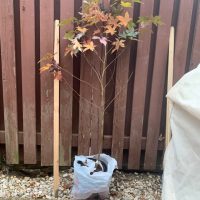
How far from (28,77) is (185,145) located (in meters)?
1.62

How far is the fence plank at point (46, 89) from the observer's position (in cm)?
269

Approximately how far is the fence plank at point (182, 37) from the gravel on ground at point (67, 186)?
1.06m

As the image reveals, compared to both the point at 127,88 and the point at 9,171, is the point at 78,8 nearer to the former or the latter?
the point at 127,88

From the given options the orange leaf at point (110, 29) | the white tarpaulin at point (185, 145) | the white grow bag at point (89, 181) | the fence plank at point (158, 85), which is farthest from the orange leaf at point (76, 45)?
the white grow bag at point (89, 181)

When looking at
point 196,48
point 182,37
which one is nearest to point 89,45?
point 182,37

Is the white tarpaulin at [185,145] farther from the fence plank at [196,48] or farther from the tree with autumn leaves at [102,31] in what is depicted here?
the fence plank at [196,48]

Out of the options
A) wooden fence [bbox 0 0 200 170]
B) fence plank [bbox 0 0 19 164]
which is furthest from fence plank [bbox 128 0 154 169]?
fence plank [bbox 0 0 19 164]

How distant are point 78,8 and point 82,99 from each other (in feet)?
2.67

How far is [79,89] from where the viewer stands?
116 inches

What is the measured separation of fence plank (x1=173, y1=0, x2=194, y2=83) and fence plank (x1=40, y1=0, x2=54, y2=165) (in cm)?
111

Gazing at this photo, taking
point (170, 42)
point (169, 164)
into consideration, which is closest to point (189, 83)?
point (169, 164)

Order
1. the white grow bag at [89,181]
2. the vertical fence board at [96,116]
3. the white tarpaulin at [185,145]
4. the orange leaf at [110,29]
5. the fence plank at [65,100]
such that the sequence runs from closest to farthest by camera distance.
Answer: the white tarpaulin at [185,145], the orange leaf at [110,29], the white grow bag at [89,181], the fence plank at [65,100], the vertical fence board at [96,116]

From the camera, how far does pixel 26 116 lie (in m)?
2.96

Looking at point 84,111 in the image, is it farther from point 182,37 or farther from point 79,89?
point 182,37
